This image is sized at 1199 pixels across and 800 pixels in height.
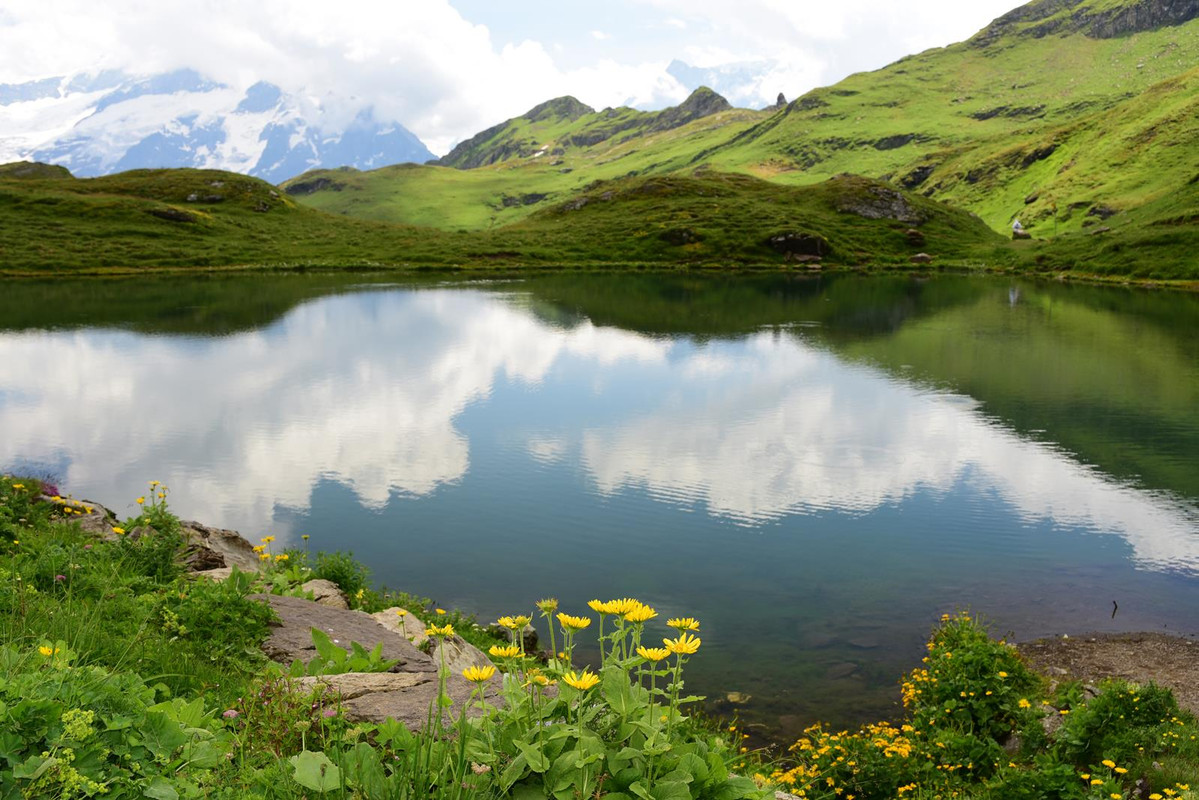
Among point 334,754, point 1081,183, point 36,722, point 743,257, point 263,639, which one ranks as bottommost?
point 263,639

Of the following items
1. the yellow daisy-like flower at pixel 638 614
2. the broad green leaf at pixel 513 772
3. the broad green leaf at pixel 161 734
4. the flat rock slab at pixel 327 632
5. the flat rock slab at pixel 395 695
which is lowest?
the flat rock slab at pixel 327 632

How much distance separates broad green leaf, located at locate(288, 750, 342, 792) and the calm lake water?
10.5m

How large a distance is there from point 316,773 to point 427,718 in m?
1.23

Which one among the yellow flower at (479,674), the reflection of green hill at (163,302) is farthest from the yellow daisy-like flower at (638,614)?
the reflection of green hill at (163,302)

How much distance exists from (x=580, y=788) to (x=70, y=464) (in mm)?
29751

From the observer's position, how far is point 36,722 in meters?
3.75

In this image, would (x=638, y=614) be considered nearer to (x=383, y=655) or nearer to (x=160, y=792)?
(x=160, y=792)

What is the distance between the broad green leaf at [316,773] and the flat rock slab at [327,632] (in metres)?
4.38

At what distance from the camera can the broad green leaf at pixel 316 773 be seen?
13.1ft

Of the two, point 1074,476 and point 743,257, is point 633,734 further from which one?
point 743,257

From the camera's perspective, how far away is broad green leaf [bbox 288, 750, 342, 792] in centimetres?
401

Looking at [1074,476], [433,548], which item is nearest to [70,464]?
[433,548]

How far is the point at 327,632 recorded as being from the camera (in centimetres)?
1054

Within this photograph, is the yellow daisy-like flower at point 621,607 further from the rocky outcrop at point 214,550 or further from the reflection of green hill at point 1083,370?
the reflection of green hill at point 1083,370
